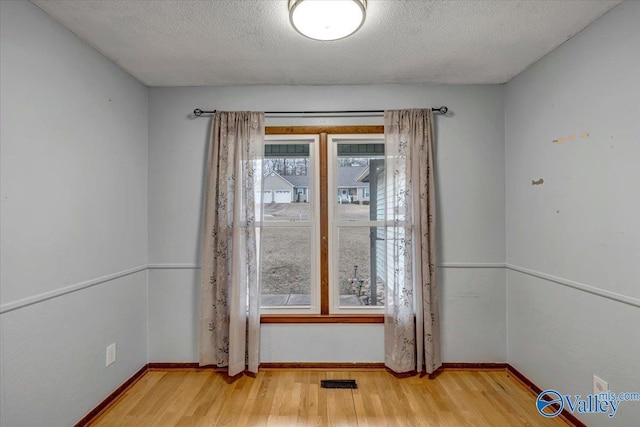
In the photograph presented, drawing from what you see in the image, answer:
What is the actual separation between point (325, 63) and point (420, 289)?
1980mm

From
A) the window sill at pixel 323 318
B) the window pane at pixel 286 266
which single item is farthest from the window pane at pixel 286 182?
the window sill at pixel 323 318

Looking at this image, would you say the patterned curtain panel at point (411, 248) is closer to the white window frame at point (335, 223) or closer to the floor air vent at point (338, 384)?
the white window frame at point (335, 223)

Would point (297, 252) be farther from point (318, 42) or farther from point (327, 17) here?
point (327, 17)

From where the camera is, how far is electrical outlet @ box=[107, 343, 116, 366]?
226 centimetres

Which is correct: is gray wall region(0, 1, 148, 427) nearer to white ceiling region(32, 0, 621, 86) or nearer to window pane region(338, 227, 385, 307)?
white ceiling region(32, 0, 621, 86)

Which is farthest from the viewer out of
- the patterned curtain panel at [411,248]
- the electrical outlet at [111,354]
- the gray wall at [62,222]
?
the patterned curtain panel at [411,248]

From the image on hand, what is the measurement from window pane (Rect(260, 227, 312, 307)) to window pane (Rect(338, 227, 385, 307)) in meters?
0.32

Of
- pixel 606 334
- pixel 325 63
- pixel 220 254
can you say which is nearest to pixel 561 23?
pixel 325 63

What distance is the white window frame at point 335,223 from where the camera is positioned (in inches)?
111

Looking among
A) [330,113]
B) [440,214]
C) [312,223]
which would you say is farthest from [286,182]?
[440,214]

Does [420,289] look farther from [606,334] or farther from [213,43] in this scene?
[213,43]
